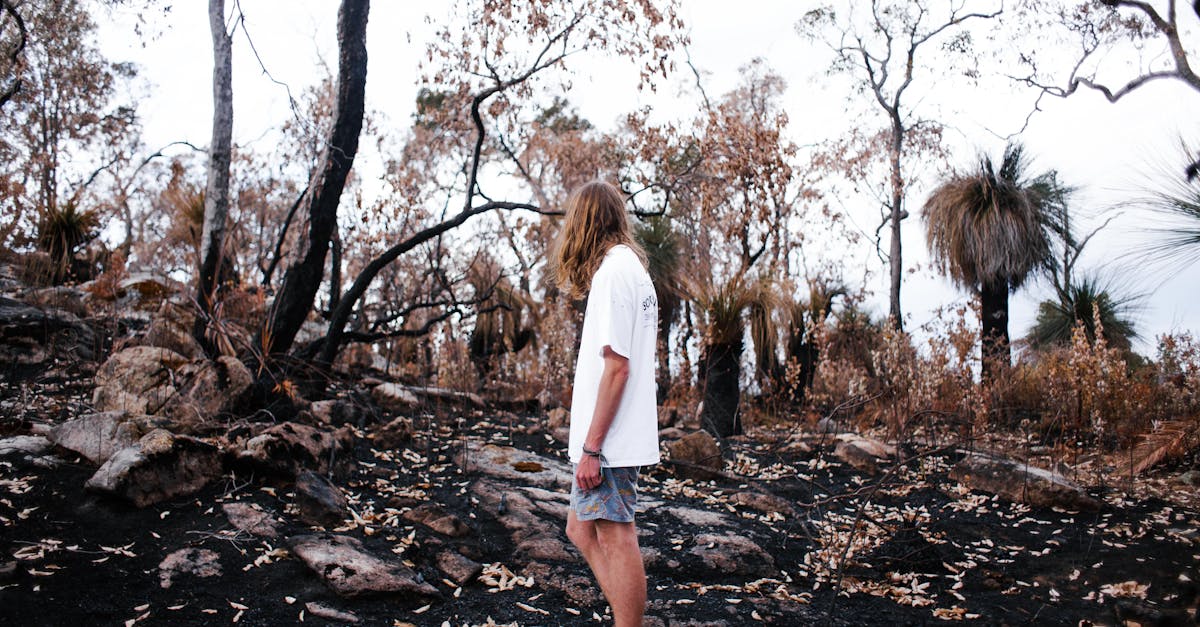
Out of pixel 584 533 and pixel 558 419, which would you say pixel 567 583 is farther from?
pixel 558 419

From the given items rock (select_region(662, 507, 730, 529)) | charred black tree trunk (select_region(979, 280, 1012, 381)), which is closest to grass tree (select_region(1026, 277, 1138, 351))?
charred black tree trunk (select_region(979, 280, 1012, 381))

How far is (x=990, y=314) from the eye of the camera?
1167cm

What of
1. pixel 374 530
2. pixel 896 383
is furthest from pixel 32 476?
pixel 896 383

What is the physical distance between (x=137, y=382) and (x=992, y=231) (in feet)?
34.0

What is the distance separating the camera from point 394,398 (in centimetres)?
770

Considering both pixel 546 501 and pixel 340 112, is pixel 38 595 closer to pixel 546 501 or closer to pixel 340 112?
pixel 546 501

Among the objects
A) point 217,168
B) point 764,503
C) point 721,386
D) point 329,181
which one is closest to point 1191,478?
point 764,503

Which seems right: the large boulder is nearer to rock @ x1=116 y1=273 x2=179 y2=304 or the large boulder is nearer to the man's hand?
rock @ x1=116 y1=273 x2=179 y2=304

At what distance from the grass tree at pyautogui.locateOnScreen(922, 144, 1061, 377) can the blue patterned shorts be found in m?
9.45

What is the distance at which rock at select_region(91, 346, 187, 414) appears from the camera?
5645 millimetres

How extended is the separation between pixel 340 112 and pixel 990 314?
9210mm

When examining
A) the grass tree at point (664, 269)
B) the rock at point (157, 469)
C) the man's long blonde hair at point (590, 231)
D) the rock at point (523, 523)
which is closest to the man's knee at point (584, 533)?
the man's long blonde hair at point (590, 231)

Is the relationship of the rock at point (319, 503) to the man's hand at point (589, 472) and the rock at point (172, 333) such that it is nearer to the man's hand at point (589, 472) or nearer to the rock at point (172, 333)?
the man's hand at point (589, 472)

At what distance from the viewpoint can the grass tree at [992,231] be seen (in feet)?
37.1
